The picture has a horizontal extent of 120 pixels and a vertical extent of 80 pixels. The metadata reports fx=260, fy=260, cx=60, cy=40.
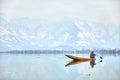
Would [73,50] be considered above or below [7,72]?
above

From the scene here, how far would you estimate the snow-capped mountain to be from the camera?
3.28 metres

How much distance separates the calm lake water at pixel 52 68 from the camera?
3.25 meters

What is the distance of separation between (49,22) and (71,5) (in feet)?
1.16

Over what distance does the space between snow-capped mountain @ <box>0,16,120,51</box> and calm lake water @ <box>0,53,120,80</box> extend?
0.14 m

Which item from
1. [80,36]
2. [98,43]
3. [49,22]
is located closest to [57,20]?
[49,22]

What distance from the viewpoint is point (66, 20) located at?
10.9ft

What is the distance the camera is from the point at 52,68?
3.27 m

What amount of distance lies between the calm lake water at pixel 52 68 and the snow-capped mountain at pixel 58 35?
139 millimetres

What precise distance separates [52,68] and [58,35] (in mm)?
425

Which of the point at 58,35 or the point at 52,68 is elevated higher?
the point at 58,35

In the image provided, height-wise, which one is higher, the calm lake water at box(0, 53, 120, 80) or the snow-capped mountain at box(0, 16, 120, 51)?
the snow-capped mountain at box(0, 16, 120, 51)

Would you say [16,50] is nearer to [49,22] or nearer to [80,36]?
[49,22]

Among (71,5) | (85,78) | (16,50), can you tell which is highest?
(71,5)

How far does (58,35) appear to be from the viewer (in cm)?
331
